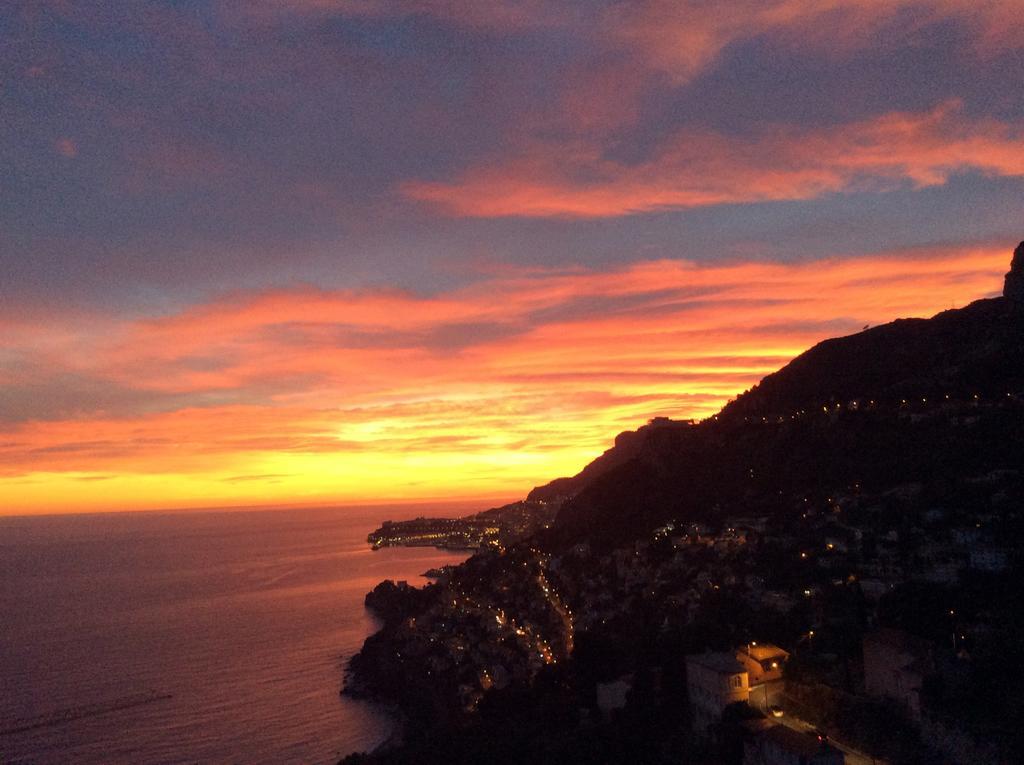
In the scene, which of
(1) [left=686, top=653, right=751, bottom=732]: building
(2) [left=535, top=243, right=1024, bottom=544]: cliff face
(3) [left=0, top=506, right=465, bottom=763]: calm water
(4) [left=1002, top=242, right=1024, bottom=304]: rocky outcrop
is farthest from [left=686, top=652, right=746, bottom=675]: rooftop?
(4) [left=1002, top=242, right=1024, bottom=304]: rocky outcrop

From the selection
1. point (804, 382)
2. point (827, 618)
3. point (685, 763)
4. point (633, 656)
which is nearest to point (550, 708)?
point (633, 656)

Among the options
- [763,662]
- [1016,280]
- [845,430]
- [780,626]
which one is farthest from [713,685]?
[1016,280]

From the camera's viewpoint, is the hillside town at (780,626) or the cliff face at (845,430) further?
the cliff face at (845,430)

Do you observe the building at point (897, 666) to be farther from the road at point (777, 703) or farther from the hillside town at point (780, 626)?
the road at point (777, 703)

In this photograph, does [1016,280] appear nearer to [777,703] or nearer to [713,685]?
[777,703]

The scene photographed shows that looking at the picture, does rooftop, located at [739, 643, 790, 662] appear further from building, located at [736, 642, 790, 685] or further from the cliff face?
the cliff face

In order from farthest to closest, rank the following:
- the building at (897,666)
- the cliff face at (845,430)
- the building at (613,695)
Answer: the cliff face at (845,430), the building at (613,695), the building at (897,666)

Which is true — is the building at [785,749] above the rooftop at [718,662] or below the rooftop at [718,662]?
below

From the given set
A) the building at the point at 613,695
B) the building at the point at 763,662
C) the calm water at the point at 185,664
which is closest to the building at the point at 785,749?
the building at the point at 763,662
